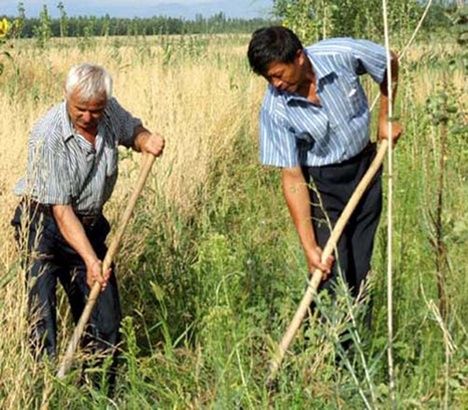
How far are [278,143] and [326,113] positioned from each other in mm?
238

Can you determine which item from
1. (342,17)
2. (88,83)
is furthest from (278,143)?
(342,17)

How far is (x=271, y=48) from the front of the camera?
3533 mm

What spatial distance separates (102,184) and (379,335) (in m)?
1.46

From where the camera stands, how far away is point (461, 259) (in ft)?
15.6

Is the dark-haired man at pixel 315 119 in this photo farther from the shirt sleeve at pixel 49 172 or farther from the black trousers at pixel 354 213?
the shirt sleeve at pixel 49 172

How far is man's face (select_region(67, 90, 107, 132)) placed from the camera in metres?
3.59

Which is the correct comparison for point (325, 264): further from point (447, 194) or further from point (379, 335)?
point (447, 194)

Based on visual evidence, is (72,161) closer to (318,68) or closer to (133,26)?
(318,68)

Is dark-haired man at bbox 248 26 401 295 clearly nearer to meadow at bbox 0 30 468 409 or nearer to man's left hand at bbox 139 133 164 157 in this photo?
meadow at bbox 0 30 468 409

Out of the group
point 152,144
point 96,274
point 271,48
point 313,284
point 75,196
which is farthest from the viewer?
point 152,144

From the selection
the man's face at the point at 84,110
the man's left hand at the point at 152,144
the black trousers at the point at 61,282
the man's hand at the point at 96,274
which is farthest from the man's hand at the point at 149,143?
the man's hand at the point at 96,274

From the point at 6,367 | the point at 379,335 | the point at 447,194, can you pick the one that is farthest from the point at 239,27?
the point at 6,367

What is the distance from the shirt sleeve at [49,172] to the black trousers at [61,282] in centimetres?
12

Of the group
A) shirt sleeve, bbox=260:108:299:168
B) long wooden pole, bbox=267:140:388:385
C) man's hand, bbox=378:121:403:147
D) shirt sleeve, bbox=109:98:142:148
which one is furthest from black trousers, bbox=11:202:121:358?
man's hand, bbox=378:121:403:147
